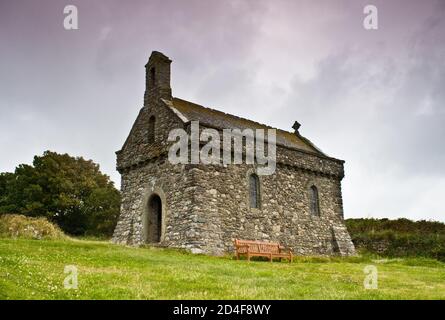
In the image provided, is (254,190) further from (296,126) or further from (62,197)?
(62,197)

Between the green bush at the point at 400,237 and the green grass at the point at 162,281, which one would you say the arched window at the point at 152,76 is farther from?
the green bush at the point at 400,237

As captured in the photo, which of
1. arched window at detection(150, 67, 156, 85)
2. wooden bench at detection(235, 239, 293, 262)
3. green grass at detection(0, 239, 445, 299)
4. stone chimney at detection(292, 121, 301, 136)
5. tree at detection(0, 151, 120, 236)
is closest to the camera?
green grass at detection(0, 239, 445, 299)

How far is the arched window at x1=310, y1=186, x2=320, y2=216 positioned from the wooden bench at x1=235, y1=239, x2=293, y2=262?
635 centimetres

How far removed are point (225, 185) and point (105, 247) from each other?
6.54 metres

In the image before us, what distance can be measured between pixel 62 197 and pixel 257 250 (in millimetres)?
27109

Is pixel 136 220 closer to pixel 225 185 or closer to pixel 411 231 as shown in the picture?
pixel 225 185

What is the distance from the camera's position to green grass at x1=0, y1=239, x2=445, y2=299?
31.5 feet

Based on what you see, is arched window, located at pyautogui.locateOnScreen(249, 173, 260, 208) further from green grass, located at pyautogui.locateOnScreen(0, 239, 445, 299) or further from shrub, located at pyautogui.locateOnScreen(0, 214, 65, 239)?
shrub, located at pyautogui.locateOnScreen(0, 214, 65, 239)

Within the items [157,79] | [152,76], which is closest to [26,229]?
[157,79]

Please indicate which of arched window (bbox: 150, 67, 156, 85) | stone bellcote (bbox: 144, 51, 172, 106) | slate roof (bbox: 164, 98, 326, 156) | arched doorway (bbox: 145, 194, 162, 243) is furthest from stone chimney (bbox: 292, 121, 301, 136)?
arched doorway (bbox: 145, 194, 162, 243)

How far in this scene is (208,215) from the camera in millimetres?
21656

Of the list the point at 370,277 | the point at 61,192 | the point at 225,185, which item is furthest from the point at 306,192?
the point at 61,192

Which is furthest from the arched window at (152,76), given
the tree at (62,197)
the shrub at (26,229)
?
the tree at (62,197)
